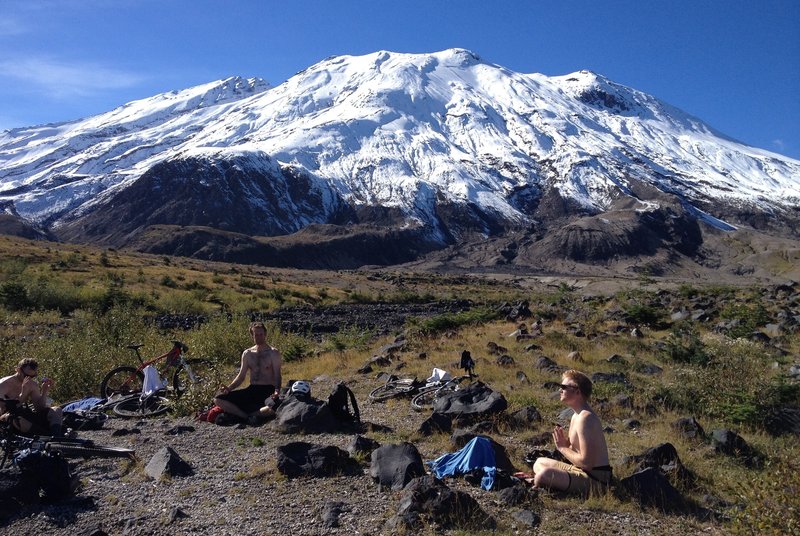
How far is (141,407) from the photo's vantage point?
1030 cm

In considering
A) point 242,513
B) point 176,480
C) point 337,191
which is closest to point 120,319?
point 176,480

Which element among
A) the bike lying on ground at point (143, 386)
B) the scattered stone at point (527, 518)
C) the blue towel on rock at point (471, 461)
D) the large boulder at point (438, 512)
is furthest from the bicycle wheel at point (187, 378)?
the scattered stone at point (527, 518)

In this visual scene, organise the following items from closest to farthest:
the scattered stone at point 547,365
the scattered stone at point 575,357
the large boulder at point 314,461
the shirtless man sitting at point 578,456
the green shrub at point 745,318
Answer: the shirtless man sitting at point 578,456, the large boulder at point 314,461, the scattered stone at point 547,365, the scattered stone at point 575,357, the green shrub at point 745,318

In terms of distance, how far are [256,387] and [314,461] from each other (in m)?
3.03

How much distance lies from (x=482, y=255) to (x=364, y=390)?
141 m

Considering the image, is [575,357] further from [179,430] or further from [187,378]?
[179,430]

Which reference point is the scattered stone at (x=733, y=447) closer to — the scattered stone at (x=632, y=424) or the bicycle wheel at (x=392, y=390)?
the scattered stone at (x=632, y=424)

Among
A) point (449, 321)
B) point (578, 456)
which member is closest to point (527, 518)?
point (578, 456)

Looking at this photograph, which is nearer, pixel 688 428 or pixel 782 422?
pixel 688 428

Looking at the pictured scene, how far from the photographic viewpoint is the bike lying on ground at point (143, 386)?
10305 millimetres

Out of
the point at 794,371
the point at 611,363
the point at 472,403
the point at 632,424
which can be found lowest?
the point at 632,424

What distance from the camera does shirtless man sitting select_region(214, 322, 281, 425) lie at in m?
9.29

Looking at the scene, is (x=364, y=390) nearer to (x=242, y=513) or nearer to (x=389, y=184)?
(x=242, y=513)

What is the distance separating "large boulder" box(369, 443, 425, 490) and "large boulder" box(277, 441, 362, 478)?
35 centimetres
